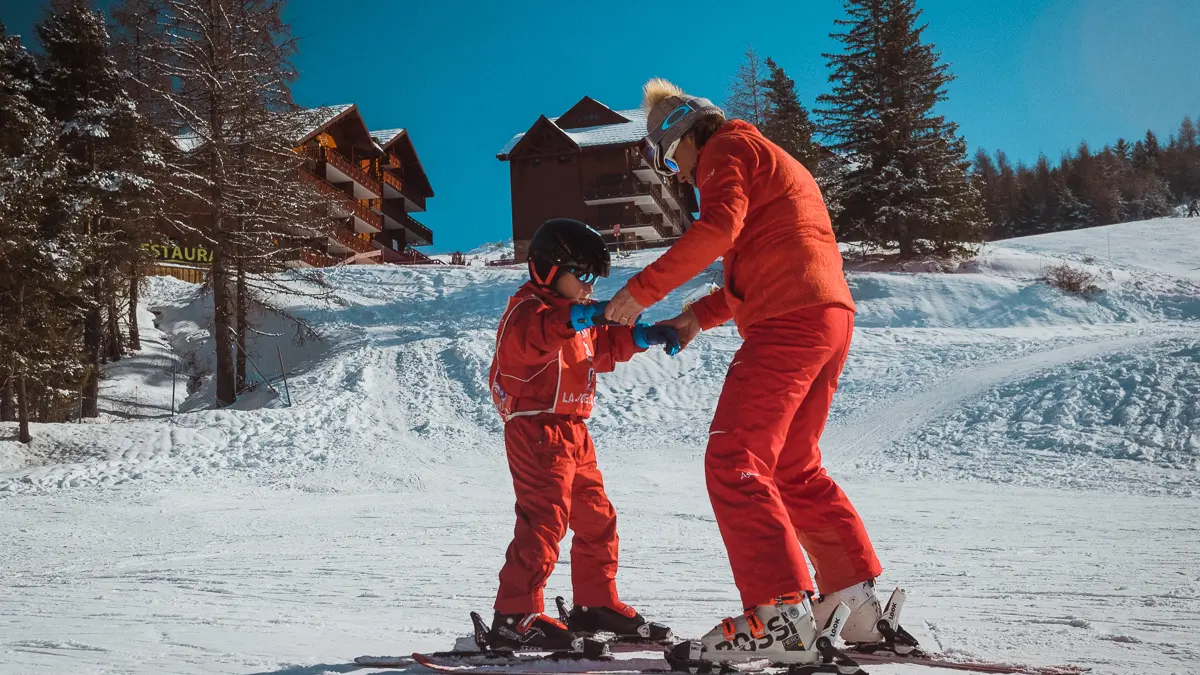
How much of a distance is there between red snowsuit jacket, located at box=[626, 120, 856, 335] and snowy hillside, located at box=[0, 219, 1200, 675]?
1.26m

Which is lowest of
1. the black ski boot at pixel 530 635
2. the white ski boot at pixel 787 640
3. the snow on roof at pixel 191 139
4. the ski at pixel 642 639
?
the ski at pixel 642 639

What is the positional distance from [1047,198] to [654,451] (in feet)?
220

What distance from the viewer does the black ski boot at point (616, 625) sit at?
306 centimetres

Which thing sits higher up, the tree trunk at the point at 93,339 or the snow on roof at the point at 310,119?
the snow on roof at the point at 310,119

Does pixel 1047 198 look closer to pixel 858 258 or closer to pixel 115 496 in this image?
pixel 858 258

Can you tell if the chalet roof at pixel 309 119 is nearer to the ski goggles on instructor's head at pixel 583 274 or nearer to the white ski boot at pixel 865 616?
the ski goggles on instructor's head at pixel 583 274

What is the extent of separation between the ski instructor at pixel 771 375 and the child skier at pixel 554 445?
487 millimetres

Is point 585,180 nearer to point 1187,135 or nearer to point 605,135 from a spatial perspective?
point 605,135

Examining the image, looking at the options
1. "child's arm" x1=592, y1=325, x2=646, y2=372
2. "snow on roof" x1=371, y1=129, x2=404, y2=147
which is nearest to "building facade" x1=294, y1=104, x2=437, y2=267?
"snow on roof" x1=371, y1=129, x2=404, y2=147

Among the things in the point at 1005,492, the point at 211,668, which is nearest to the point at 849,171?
the point at 1005,492

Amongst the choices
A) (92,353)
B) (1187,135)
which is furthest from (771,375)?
(1187,135)

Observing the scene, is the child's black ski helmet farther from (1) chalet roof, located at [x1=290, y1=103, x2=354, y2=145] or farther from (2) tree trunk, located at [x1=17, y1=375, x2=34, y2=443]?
(1) chalet roof, located at [x1=290, y1=103, x2=354, y2=145]

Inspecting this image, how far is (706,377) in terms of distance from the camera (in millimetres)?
15547

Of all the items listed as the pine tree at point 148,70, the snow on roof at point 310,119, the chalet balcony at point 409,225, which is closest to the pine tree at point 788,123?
the snow on roof at point 310,119
